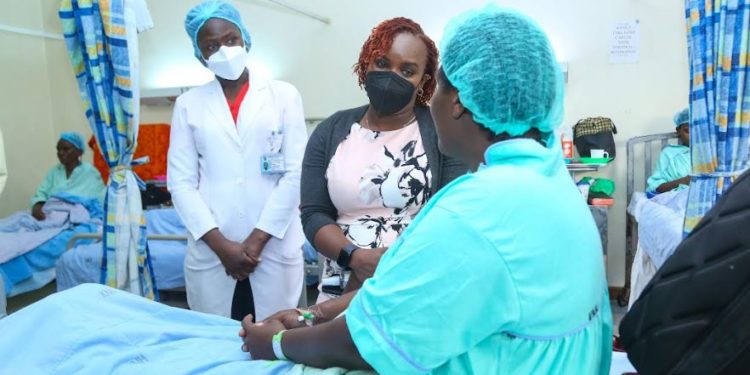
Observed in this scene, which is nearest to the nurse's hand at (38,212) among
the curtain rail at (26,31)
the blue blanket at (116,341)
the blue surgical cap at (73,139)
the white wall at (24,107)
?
the blue surgical cap at (73,139)

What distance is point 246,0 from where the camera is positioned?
15.7 feet

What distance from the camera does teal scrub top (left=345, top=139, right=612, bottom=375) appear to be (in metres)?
0.73

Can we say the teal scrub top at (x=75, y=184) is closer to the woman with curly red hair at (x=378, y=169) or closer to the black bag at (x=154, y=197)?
the black bag at (x=154, y=197)

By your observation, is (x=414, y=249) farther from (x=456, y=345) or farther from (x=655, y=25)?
(x=655, y=25)

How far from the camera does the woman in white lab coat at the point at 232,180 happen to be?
6.36 feet

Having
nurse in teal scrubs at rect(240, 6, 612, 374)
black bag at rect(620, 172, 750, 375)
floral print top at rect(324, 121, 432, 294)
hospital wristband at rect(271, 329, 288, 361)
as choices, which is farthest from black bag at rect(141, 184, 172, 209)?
black bag at rect(620, 172, 750, 375)

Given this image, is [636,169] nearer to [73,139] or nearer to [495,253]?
[495,253]

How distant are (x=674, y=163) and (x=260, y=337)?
3.58 m

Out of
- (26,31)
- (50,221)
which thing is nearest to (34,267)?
(50,221)

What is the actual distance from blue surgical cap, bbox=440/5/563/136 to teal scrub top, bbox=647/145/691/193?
3355mm

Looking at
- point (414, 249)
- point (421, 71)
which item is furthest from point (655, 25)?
point (414, 249)

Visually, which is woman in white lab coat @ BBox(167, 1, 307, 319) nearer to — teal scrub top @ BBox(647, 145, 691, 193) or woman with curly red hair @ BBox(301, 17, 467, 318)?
woman with curly red hair @ BBox(301, 17, 467, 318)

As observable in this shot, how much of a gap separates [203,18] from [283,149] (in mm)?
570

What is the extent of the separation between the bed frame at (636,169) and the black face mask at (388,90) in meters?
3.12
